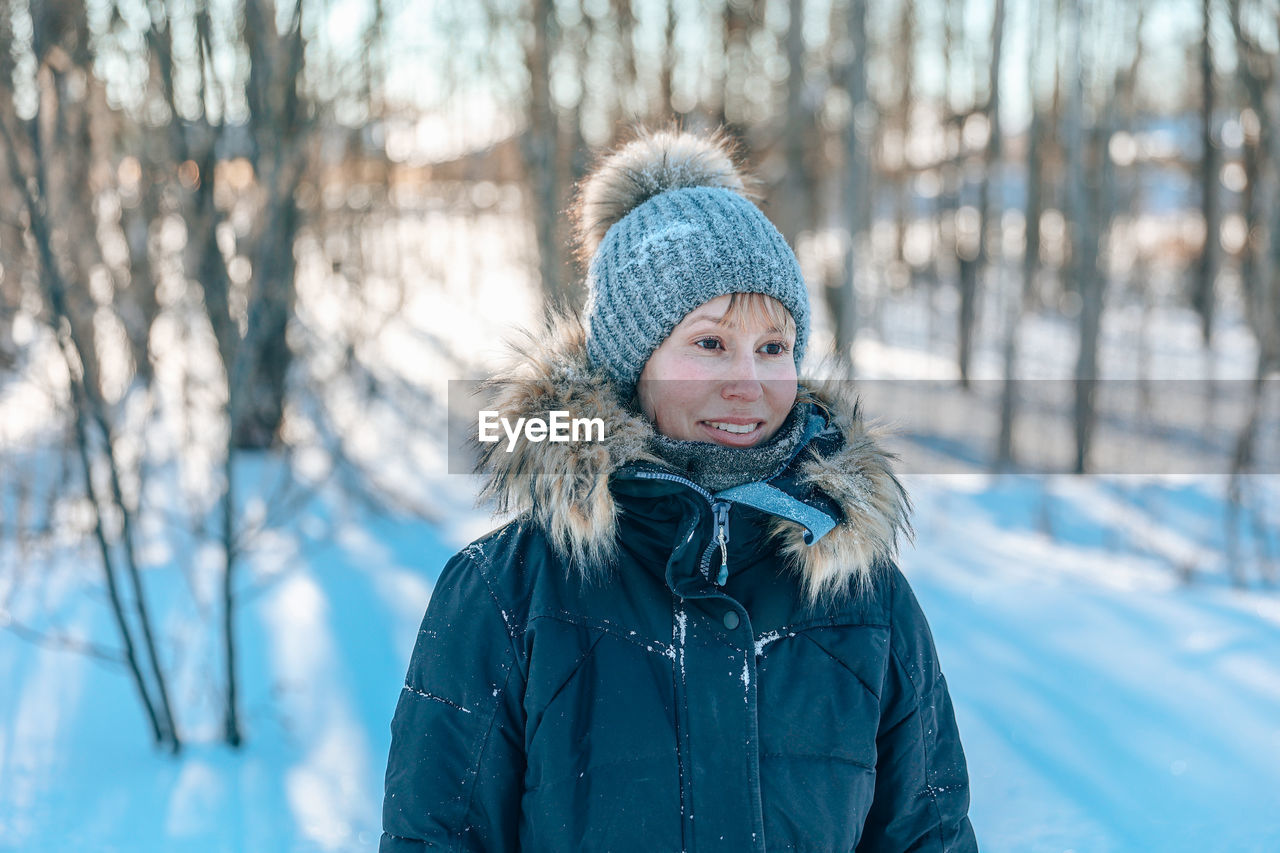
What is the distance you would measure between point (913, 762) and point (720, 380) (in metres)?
0.58

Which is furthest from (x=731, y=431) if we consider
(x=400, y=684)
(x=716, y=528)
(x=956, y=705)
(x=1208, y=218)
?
(x=1208, y=218)

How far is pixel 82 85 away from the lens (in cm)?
468

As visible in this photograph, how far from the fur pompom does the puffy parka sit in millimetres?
429

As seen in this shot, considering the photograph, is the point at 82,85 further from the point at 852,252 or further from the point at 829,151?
the point at 829,151

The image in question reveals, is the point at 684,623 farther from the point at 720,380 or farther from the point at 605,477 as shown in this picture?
the point at 720,380

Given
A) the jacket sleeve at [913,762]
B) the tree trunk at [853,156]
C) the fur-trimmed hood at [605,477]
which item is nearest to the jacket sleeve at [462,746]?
the fur-trimmed hood at [605,477]

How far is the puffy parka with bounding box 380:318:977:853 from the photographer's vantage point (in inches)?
47.4

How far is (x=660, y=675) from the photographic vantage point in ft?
4.04

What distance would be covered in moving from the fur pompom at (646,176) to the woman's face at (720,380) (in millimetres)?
332

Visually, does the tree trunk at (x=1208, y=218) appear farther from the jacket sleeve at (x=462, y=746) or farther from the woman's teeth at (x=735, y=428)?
the jacket sleeve at (x=462, y=746)

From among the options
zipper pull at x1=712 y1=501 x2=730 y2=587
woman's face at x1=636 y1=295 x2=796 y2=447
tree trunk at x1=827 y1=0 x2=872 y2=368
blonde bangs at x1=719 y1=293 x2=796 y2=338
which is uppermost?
tree trunk at x1=827 y1=0 x2=872 y2=368

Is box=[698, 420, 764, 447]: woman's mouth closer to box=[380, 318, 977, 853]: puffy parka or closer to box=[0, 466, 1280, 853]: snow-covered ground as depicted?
box=[380, 318, 977, 853]: puffy parka

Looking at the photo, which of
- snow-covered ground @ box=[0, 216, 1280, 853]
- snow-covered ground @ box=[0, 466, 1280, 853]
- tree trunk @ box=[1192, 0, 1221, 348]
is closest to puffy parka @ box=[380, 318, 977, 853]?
snow-covered ground @ box=[0, 216, 1280, 853]

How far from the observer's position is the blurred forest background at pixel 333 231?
320 centimetres
